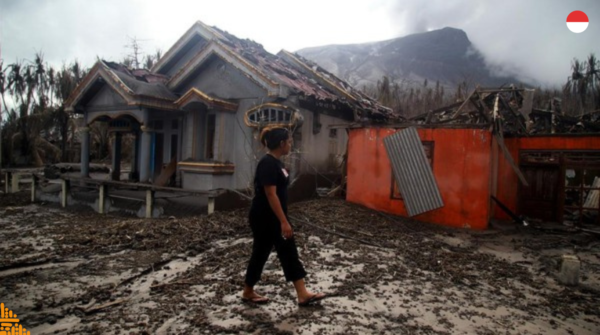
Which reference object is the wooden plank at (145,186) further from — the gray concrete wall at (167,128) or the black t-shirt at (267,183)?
the black t-shirt at (267,183)

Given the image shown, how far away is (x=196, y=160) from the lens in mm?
10664

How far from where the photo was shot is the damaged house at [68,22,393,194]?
9.97m

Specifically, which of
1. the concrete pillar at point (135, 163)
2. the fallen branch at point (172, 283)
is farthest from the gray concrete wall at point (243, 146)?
the fallen branch at point (172, 283)

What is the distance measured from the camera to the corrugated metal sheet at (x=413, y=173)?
8281 mm

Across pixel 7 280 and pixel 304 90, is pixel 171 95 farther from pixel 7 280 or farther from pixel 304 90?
pixel 7 280

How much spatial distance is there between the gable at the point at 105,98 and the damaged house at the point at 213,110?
36mm

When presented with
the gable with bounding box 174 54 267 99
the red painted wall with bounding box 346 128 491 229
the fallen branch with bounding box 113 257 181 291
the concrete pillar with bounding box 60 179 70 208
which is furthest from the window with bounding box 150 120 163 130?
the fallen branch with bounding box 113 257 181 291

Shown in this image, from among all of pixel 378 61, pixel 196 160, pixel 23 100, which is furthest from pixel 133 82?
pixel 378 61

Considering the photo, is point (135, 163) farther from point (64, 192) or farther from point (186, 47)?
point (186, 47)

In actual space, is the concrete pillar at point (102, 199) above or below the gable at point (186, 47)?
below

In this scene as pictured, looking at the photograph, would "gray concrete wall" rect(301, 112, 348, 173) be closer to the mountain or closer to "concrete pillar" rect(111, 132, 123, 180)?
"concrete pillar" rect(111, 132, 123, 180)

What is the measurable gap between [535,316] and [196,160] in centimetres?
927

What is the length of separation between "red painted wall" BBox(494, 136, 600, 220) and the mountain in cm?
6334

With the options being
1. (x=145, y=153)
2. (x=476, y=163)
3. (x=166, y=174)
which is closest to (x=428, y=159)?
(x=476, y=163)
